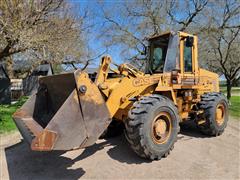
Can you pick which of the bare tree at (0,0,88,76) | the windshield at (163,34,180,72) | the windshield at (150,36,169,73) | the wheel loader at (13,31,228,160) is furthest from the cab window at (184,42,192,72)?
the bare tree at (0,0,88,76)

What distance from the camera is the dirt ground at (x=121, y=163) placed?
4.69 metres

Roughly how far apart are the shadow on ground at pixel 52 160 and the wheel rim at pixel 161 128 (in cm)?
47

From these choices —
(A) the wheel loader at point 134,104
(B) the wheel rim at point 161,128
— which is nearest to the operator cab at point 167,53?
(A) the wheel loader at point 134,104

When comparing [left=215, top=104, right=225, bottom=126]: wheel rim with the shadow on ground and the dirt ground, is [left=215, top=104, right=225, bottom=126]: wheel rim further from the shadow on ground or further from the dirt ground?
the shadow on ground

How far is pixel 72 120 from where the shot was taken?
169 inches

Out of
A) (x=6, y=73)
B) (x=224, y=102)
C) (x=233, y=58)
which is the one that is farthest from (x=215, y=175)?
(x=6, y=73)

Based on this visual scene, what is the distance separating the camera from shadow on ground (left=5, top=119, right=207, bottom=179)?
4.78 metres

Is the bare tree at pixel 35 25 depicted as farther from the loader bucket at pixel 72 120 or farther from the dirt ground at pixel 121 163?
the loader bucket at pixel 72 120

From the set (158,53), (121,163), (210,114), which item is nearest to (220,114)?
(210,114)

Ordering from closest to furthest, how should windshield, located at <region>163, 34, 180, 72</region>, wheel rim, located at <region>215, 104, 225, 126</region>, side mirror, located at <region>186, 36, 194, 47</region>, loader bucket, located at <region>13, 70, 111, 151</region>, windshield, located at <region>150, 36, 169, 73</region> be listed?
loader bucket, located at <region>13, 70, 111, 151</region> → windshield, located at <region>163, 34, 180, 72</region> → side mirror, located at <region>186, 36, 194, 47</region> → windshield, located at <region>150, 36, 169, 73</region> → wheel rim, located at <region>215, 104, 225, 126</region>

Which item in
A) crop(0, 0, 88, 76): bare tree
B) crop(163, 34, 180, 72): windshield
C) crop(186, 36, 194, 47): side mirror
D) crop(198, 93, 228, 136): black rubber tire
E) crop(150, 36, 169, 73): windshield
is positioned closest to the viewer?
crop(163, 34, 180, 72): windshield

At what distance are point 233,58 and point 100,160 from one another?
15.2 meters

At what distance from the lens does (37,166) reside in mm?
5148

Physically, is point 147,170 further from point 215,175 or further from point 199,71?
point 199,71
